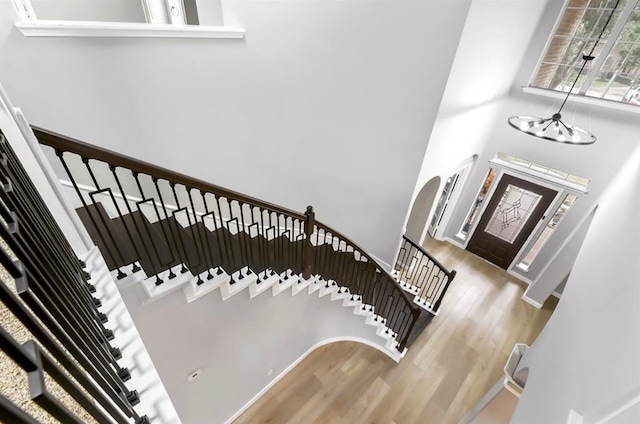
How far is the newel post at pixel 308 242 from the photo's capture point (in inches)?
102

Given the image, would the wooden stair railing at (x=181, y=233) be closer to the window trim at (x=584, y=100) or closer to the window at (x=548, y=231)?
the window at (x=548, y=231)

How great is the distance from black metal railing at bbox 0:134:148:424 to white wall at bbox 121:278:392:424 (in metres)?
0.69

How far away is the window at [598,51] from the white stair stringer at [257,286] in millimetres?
4752

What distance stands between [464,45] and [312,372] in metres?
4.53

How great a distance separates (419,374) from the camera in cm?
411

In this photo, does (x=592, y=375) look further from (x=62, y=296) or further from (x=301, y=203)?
(x=301, y=203)

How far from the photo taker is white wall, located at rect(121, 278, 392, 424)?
6.71ft

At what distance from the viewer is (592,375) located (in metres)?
1.22

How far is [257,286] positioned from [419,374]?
3.13 metres

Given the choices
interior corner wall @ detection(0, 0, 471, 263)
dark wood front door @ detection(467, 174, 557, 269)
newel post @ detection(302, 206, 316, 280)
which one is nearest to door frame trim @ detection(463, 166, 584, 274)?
dark wood front door @ detection(467, 174, 557, 269)

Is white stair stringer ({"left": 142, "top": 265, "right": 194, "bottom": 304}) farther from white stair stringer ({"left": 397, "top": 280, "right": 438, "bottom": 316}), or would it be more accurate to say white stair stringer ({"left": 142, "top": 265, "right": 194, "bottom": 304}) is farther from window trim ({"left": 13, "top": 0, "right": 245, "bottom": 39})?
white stair stringer ({"left": 397, "top": 280, "right": 438, "bottom": 316})

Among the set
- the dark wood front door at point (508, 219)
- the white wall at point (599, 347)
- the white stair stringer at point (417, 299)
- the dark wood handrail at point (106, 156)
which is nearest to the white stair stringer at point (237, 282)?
the dark wood handrail at point (106, 156)

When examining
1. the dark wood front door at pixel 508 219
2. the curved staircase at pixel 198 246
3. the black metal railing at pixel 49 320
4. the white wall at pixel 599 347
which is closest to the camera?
the black metal railing at pixel 49 320

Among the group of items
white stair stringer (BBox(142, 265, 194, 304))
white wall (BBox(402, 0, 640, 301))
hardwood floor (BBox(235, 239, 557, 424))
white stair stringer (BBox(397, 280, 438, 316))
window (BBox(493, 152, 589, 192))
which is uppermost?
white wall (BBox(402, 0, 640, 301))
